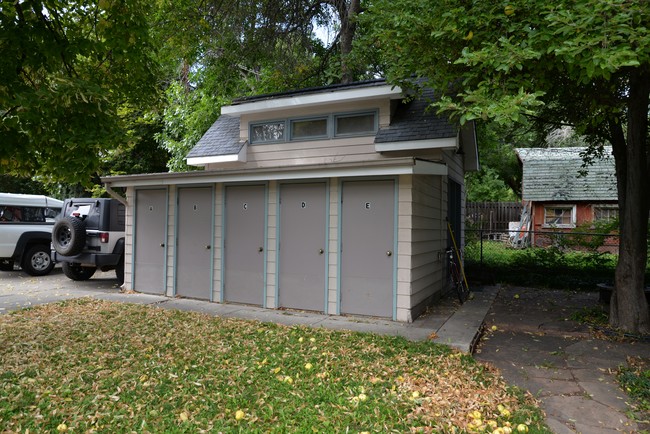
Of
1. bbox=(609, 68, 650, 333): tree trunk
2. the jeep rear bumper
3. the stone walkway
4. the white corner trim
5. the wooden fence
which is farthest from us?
the wooden fence

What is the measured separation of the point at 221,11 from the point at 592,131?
32.6ft

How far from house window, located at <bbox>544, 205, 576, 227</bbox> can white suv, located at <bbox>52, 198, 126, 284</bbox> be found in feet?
54.5

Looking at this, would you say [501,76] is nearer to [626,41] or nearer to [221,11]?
[626,41]

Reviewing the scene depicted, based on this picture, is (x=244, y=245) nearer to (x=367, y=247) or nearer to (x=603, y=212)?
(x=367, y=247)

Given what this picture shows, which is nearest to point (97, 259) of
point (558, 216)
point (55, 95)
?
point (55, 95)

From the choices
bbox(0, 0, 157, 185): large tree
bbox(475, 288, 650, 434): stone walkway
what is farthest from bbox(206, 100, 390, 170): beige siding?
bbox(475, 288, 650, 434): stone walkway

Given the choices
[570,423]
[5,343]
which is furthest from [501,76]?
[5,343]

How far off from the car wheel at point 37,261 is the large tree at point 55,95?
693 centimetres

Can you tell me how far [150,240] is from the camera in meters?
8.64

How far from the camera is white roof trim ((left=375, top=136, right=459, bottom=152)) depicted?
7082mm

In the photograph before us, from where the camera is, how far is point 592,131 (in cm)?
759

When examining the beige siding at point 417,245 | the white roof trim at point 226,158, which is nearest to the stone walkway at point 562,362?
the beige siding at point 417,245

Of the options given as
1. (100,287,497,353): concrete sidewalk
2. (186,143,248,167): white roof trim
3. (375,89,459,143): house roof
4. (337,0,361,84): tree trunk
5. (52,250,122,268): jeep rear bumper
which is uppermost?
(337,0,361,84): tree trunk

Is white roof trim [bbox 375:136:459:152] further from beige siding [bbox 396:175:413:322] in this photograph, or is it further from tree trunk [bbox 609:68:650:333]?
tree trunk [bbox 609:68:650:333]
